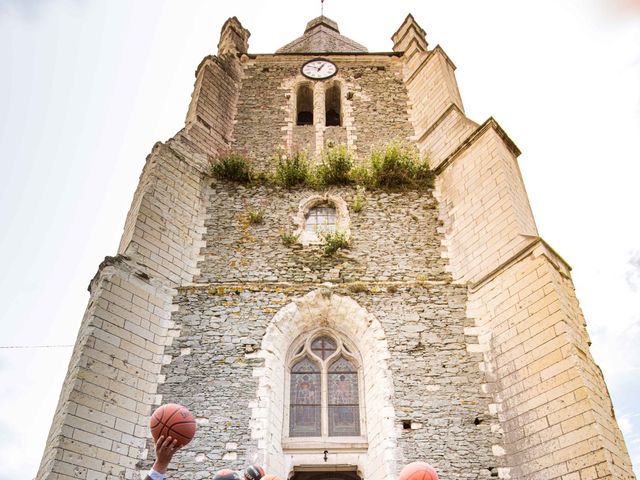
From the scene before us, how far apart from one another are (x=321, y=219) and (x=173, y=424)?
731cm

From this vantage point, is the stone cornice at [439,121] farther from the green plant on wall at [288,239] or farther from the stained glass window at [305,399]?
the stained glass window at [305,399]

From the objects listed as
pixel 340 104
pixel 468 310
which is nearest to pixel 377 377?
pixel 468 310

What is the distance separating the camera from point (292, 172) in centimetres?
1047

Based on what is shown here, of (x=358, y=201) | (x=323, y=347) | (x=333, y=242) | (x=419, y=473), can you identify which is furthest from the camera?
(x=358, y=201)

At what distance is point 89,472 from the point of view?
20.0 feet

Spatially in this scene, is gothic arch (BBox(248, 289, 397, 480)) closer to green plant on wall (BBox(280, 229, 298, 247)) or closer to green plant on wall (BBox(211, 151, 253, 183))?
green plant on wall (BBox(280, 229, 298, 247))

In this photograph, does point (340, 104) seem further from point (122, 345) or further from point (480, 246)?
point (122, 345)

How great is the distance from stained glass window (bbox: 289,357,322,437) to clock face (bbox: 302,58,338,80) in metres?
8.38

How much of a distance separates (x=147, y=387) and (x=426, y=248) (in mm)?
5011

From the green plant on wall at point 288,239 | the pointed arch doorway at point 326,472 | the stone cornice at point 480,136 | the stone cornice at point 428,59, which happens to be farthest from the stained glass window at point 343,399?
the stone cornice at point 428,59

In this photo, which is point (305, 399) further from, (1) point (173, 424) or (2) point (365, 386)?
(1) point (173, 424)

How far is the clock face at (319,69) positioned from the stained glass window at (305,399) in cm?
838

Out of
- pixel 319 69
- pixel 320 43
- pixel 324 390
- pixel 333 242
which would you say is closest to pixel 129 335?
pixel 324 390

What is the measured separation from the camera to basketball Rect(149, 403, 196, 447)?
2906 mm
